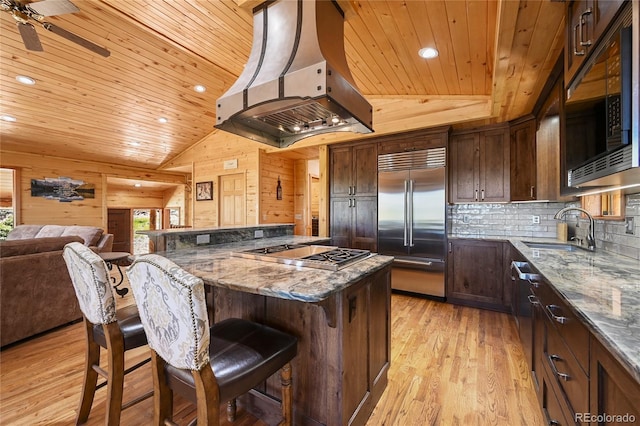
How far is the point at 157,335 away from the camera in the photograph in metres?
1.11

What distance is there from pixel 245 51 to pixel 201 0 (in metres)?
0.84

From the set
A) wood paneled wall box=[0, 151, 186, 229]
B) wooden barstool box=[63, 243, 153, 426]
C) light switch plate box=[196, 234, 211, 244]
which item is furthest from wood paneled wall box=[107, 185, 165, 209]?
wooden barstool box=[63, 243, 153, 426]

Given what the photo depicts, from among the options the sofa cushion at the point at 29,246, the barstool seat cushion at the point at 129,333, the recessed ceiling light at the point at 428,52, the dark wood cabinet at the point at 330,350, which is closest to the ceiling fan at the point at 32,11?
the sofa cushion at the point at 29,246

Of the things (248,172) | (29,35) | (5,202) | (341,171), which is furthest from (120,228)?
(341,171)

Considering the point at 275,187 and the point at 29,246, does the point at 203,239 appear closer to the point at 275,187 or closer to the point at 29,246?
the point at 29,246

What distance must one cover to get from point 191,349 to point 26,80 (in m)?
5.02

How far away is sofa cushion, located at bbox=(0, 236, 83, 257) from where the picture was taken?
262cm

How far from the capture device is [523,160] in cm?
340

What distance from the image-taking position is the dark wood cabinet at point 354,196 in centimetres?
430

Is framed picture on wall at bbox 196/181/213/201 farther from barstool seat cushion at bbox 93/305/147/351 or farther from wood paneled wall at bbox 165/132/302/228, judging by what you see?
barstool seat cushion at bbox 93/305/147/351

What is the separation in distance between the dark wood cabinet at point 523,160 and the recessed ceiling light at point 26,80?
6.48 m

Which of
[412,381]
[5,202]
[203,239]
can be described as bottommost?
[412,381]

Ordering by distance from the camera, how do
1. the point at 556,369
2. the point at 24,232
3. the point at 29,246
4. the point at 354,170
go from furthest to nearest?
the point at 24,232, the point at 354,170, the point at 29,246, the point at 556,369

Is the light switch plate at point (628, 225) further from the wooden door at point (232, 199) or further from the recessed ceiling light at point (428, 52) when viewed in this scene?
the wooden door at point (232, 199)
